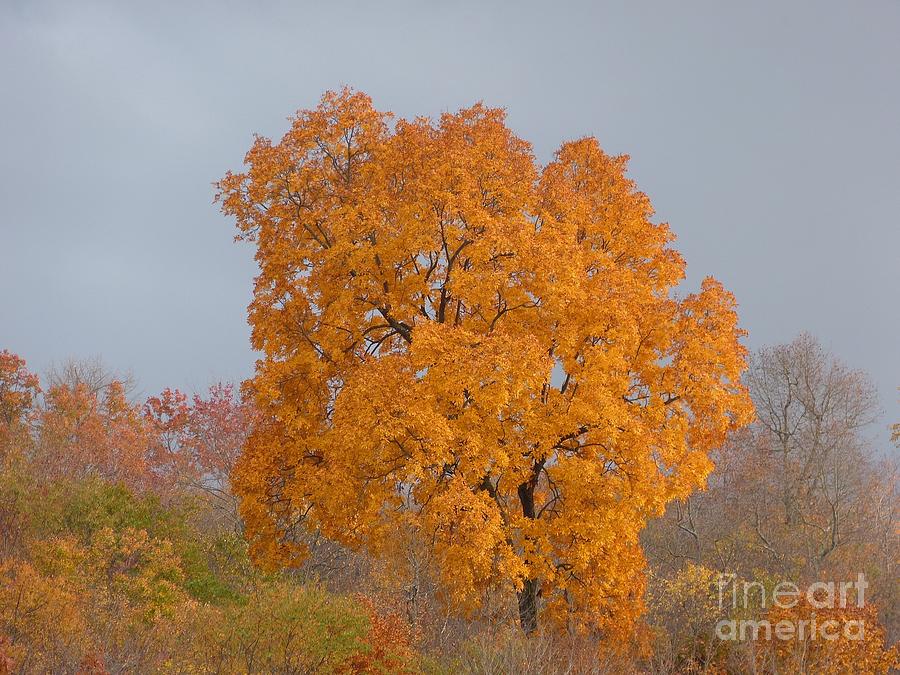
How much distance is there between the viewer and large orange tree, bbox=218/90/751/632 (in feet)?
46.2

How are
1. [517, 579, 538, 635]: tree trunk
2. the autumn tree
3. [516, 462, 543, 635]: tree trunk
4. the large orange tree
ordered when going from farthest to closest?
1. the autumn tree
2. [516, 462, 543, 635]: tree trunk
3. [517, 579, 538, 635]: tree trunk
4. the large orange tree

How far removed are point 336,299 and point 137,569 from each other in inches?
320

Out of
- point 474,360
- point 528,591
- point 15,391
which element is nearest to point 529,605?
point 528,591

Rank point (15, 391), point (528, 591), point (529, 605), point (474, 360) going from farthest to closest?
point (15, 391)
point (528, 591)
point (529, 605)
point (474, 360)

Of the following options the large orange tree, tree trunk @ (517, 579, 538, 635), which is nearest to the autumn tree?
the large orange tree

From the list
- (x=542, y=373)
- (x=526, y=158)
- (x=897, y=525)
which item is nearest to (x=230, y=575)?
(x=542, y=373)

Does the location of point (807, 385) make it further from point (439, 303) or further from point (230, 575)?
point (230, 575)

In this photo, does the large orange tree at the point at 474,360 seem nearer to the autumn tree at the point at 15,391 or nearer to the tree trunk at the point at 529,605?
the tree trunk at the point at 529,605

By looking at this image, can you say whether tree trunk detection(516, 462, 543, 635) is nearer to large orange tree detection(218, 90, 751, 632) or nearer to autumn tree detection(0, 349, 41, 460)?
large orange tree detection(218, 90, 751, 632)

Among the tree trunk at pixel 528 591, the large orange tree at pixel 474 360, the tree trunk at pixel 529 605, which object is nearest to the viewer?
the large orange tree at pixel 474 360

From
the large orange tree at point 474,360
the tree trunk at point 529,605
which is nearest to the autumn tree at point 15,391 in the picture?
the large orange tree at point 474,360

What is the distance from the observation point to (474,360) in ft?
45.1

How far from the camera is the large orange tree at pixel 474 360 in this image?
46.2 feet

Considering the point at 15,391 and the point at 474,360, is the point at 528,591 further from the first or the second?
the point at 15,391
